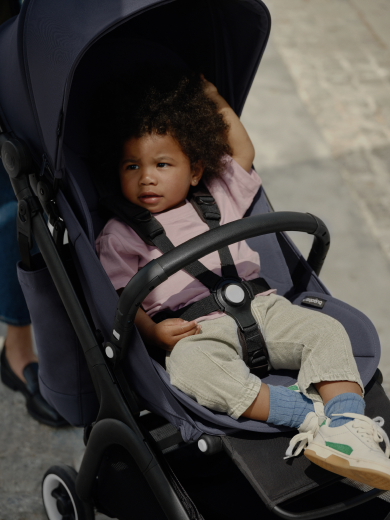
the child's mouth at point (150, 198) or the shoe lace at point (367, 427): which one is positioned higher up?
the child's mouth at point (150, 198)

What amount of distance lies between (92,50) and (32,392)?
4.07 feet

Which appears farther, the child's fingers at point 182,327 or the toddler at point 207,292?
the child's fingers at point 182,327

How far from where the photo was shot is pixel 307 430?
4.51ft

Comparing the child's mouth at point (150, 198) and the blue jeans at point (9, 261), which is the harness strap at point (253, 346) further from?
the blue jeans at point (9, 261)

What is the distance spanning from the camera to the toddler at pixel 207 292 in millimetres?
1359

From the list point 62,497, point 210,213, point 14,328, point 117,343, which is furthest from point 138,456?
point 14,328

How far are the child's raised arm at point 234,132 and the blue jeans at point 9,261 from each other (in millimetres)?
721

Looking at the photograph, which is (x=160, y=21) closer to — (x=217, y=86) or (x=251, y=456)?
(x=217, y=86)

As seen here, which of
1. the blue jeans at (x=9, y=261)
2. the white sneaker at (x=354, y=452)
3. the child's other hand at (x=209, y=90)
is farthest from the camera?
the blue jeans at (x=9, y=261)

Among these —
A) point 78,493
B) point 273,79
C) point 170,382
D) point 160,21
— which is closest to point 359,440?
point 170,382

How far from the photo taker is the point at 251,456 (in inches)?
52.9

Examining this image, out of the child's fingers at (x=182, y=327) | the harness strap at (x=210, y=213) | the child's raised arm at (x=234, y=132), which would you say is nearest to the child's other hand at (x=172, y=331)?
the child's fingers at (x=182, y=327)

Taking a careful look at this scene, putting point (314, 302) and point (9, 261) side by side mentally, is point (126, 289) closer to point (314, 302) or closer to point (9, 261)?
point (314, 302)

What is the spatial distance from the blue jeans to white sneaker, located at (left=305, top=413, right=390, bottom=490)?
1.22 meters
